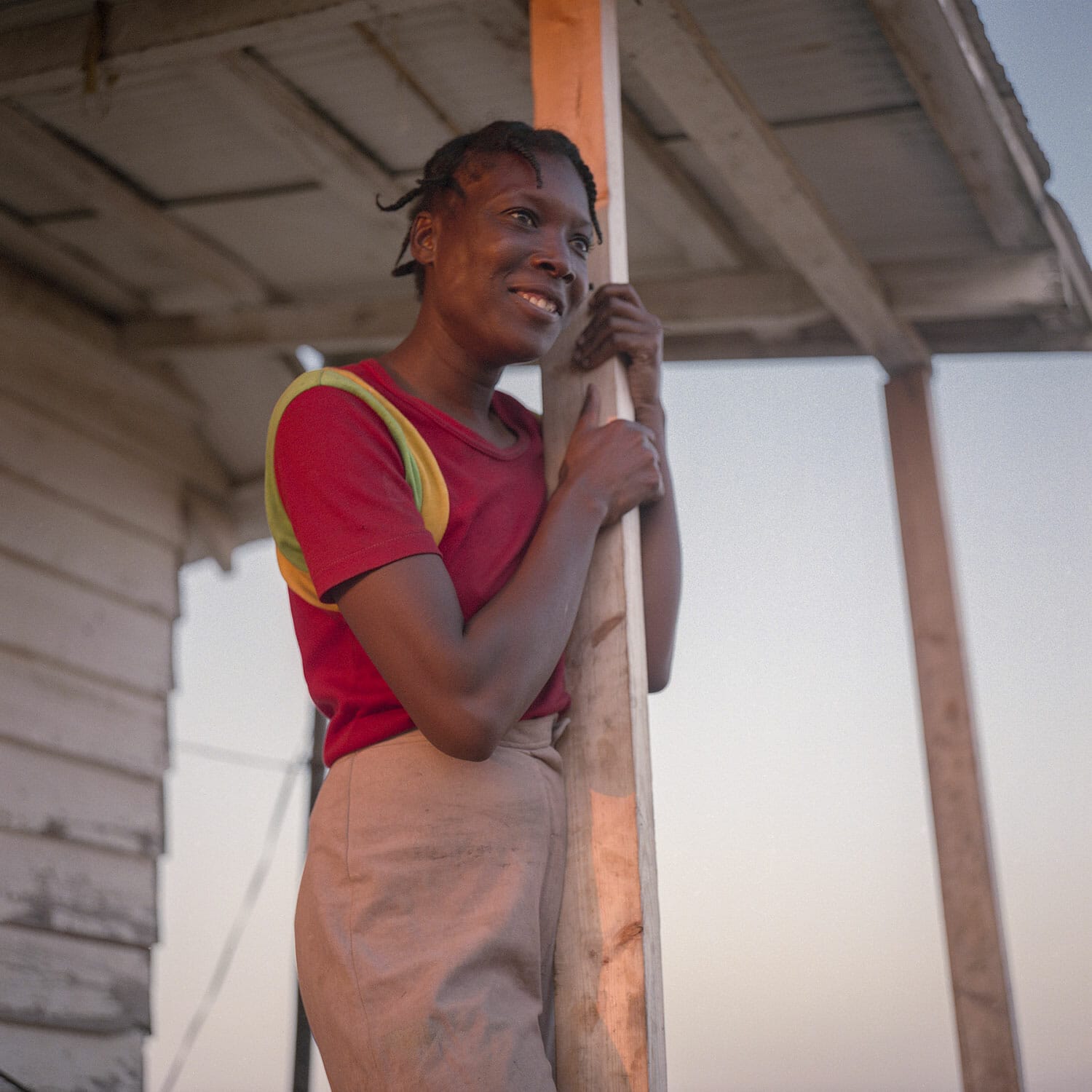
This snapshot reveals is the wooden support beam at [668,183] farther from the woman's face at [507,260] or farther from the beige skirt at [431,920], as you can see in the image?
the beige skirt at [431,920]

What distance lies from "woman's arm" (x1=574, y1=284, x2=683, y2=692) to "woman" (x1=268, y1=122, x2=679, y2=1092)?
44mm

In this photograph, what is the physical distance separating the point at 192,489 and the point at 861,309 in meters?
2.95

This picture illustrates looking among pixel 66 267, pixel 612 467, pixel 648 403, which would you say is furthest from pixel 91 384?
pixel 612 467

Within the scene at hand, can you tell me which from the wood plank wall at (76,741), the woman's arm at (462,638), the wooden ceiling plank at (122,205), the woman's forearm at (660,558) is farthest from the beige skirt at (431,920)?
the wood plank wall at (76,741)

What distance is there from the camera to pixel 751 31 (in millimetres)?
3461

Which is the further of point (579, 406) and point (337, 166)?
point (337, 166)

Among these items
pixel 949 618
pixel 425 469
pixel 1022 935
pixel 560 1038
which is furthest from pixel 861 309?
pixel 560 1038

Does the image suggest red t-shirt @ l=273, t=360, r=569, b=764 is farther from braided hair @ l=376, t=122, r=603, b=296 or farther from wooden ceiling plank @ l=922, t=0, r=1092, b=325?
wooden ceiling plank @ l=922, t=0, r=1092, b=325

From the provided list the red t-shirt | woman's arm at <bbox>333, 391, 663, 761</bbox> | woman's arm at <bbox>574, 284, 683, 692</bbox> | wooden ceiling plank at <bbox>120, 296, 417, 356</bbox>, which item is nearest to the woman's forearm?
woman's arm at <bbox>574, 284, 683, 692</bbox>

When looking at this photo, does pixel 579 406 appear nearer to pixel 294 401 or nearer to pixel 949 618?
pixel 294 401

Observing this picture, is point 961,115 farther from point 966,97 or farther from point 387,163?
point 387,163

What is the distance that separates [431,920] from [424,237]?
1.07 meters

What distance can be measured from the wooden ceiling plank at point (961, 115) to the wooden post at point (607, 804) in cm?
140

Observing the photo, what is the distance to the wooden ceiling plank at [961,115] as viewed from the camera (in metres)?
3.31
